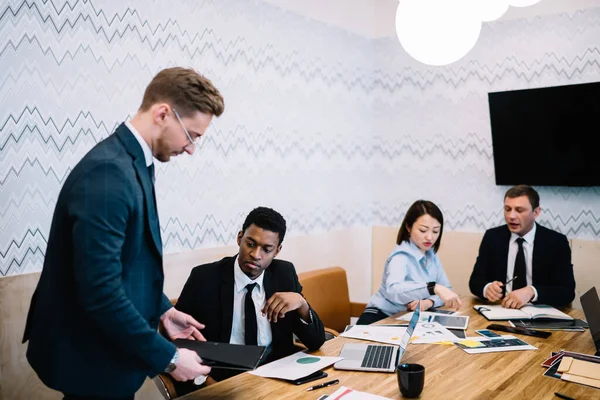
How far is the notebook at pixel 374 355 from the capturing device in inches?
74.6

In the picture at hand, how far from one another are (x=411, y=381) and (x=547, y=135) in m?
2.59

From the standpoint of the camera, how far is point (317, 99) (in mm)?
3969

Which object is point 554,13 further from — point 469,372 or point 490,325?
point 469,372

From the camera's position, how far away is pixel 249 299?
2250mm

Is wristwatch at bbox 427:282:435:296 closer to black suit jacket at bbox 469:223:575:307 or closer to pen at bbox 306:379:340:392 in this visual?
black suit jacket at bbox 469:223:575:307

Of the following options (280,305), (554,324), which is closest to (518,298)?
(554,324)

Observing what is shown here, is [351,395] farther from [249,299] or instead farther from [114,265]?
[114,265]

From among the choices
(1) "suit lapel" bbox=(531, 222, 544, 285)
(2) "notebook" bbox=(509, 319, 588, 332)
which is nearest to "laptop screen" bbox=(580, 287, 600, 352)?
(2) "notebook" bbox=(509, 319, 588, 332)

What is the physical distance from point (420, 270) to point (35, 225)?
2.03 metres

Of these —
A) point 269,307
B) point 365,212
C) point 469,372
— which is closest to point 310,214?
point 365,212

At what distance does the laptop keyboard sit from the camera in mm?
1927

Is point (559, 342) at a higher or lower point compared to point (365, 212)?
lower

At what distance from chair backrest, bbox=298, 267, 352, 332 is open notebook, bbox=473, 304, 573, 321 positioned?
918 millimetres

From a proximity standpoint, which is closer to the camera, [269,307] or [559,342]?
[269,307]
